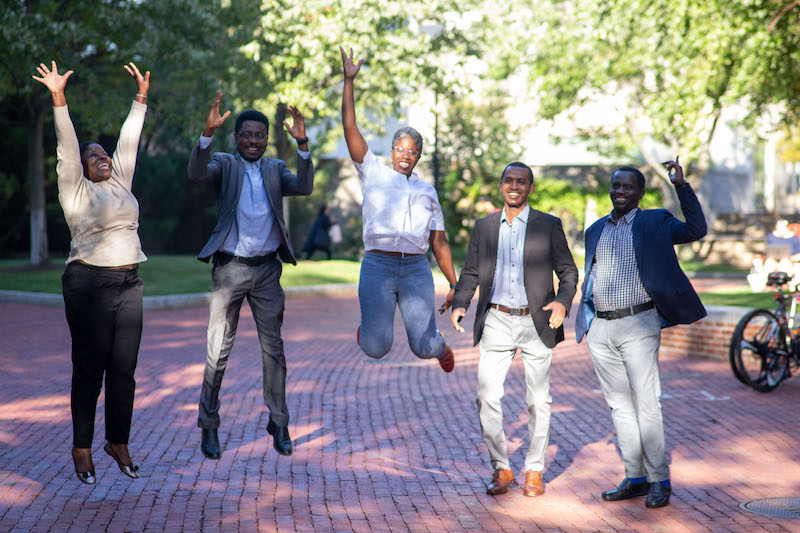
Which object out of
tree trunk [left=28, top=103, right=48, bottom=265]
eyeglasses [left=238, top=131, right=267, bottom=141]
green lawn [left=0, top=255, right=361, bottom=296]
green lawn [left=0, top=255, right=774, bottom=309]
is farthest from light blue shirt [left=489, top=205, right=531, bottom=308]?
tree trunk [left=28, top=103, right=48, bottom=265]

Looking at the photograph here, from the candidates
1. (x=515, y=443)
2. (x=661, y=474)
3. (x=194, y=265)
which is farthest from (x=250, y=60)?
(x=661, y=474)

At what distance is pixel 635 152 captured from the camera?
117 ft

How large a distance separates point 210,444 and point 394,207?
76.0 inches

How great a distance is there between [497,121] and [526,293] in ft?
87.5

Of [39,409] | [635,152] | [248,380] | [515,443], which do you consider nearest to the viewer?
[515,443]

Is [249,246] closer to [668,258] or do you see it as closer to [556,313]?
[556,313]

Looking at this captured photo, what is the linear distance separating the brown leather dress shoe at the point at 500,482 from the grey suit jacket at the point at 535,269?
79cm

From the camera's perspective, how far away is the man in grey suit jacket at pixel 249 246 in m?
5.99

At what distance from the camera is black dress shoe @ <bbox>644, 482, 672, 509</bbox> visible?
5355 mm

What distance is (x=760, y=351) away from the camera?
9.38m

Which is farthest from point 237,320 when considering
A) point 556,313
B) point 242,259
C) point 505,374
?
point 556,313

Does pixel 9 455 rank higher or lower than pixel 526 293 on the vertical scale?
lower

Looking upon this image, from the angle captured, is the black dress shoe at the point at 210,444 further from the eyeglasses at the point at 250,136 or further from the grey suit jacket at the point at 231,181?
the eyeglasses at the point at 250,136

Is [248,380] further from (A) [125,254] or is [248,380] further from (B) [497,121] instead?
(B) [497,121]
